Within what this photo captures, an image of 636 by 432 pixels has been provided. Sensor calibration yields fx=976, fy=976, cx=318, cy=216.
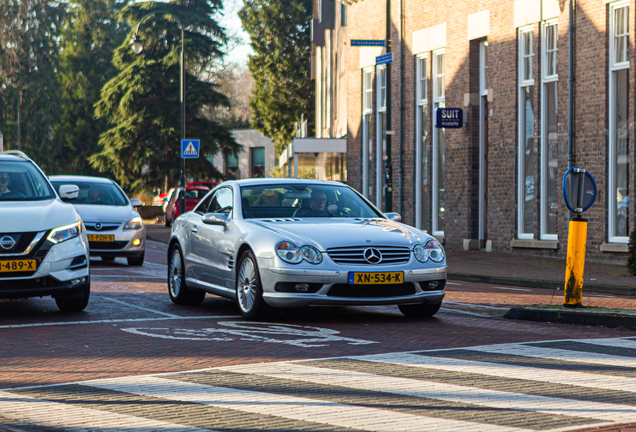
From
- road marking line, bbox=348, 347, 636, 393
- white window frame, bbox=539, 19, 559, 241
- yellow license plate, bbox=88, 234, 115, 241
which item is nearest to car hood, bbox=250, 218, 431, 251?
road marking line, bbox=348, 347, 636, 393

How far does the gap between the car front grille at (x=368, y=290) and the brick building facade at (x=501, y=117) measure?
36.4ft

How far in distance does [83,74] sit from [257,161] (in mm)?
18414

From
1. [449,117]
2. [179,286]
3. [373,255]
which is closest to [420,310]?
[373,255]

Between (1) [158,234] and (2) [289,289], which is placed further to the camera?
(1) [158,234]

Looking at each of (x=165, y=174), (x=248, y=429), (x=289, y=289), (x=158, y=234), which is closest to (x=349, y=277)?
(x=289, y=289)

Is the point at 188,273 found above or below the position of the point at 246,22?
below

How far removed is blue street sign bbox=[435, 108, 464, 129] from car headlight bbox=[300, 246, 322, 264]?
15.8 meters

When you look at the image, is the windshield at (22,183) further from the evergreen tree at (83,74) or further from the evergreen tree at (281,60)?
the evergreen tree at (83,74)

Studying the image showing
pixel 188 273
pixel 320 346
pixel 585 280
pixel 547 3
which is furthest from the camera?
pixel 547 3

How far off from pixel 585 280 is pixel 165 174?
1557 inches

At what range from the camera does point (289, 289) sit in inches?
373

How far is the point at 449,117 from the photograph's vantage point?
2483cm

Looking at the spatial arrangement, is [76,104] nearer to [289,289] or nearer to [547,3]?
[547,3]

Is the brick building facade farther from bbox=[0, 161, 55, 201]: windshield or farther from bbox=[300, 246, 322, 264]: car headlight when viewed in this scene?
bbox=[300, 246, 322, 264]: car headlight
